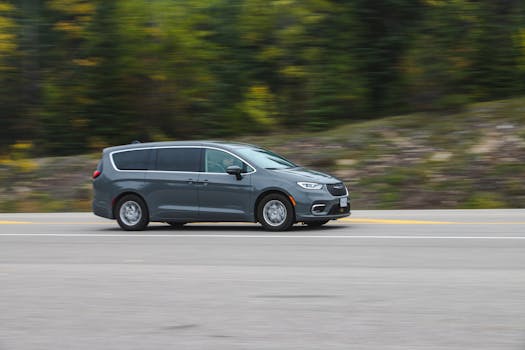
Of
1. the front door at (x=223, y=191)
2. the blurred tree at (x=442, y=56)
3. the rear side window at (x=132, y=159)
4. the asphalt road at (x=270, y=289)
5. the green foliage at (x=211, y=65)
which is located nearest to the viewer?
the asphalt road at (x=270, y=289)

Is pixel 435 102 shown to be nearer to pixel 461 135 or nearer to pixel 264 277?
pixel 461 135

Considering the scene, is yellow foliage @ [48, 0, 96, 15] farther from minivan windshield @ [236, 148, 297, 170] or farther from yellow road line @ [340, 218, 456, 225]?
yellow road line @ [340, 218, 456, 225]

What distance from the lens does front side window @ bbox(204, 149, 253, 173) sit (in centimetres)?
1471

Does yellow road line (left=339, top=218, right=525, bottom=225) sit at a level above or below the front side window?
below

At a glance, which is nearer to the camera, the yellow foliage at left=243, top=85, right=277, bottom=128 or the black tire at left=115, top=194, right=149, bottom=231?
the black tire at left=115, top=194, right=149, bottom=231

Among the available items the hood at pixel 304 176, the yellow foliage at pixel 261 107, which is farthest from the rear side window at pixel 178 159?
the yellow foliage at pixel 261 107

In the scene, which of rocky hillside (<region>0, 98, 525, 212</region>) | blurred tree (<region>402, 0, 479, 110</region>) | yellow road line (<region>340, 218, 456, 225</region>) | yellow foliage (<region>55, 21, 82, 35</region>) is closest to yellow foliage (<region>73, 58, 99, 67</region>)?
yellow foliage (<region>55, 21, 82, 35</region>)

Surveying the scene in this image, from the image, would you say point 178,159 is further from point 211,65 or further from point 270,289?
point 211,65

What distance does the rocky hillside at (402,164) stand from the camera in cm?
2062

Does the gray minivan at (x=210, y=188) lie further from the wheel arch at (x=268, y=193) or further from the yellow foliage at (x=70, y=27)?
the yellow foliage at (x=70, y=27)

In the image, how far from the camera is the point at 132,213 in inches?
608

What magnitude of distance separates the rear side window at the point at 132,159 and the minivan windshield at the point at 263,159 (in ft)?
6.01

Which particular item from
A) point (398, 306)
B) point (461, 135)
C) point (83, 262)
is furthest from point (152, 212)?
point (461, 135)

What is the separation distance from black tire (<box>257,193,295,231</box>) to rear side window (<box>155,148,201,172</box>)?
59.2 inches
